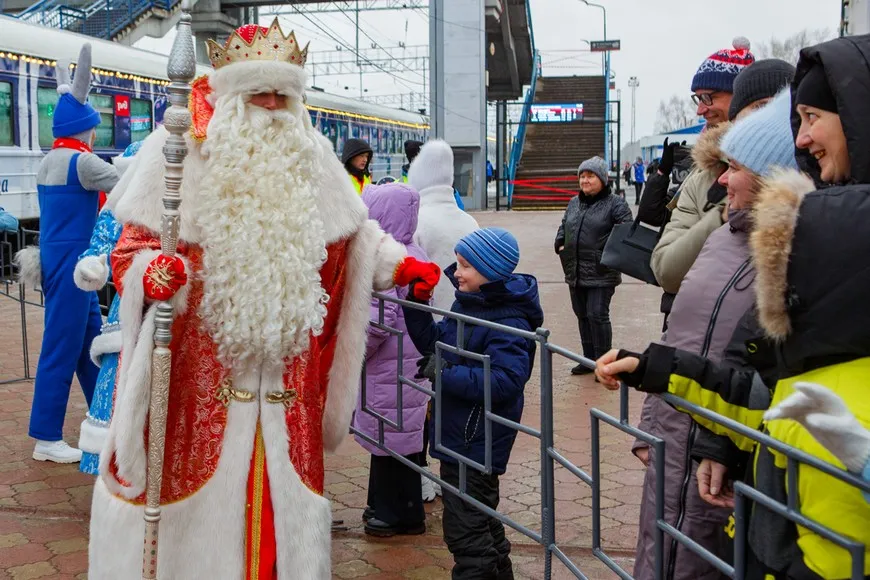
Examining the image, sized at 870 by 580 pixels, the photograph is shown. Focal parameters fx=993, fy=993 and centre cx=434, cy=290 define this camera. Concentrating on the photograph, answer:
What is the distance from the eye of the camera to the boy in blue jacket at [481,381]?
3.39m

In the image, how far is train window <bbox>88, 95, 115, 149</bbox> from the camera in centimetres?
1456

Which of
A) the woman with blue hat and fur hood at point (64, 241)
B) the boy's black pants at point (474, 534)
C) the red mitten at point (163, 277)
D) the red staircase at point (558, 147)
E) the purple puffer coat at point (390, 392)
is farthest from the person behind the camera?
the red staircase at point (558, 147)

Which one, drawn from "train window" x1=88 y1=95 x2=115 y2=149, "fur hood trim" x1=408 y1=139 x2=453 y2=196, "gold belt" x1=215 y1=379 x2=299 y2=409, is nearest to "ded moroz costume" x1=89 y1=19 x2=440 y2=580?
"gold belt" x1=215 y1=379 x2=299 y2=409

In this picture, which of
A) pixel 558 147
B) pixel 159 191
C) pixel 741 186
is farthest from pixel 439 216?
pixel 558 147

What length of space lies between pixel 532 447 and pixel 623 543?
5.13ft

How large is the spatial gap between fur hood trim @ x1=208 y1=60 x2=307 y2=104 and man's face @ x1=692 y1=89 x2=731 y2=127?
63.7 inches

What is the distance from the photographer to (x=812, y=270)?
5.77 ft

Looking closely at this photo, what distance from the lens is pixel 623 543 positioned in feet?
14.0

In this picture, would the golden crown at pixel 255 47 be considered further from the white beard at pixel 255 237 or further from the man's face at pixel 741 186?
the man's face at pixel 741 186

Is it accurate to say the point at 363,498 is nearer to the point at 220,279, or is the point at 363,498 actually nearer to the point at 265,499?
the point at 265,499

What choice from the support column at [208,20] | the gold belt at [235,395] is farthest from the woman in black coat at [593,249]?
the support column at [208,20]

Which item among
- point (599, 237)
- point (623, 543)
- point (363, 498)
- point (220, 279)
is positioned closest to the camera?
point (220, 279)

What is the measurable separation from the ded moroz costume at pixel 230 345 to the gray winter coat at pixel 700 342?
1.17 meters

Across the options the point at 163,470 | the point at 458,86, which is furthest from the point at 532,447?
the point at 458,86
